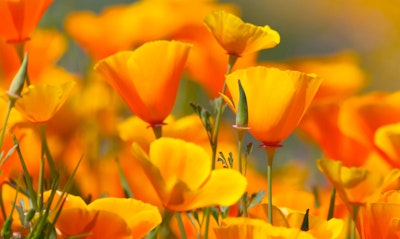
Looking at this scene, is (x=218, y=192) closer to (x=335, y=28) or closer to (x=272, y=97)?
(x=272, y=97)

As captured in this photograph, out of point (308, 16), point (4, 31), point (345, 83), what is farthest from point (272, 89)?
point (308, 16)

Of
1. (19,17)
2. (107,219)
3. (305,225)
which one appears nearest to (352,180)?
(305,225)

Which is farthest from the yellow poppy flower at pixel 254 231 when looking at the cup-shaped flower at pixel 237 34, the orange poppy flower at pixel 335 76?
the orange poppy flower at pixel 335 76

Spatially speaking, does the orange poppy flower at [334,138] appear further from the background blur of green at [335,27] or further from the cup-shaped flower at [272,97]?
the background blur of green at [335,27]

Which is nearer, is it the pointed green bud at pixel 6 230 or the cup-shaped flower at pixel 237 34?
the pointed green bud at pixel 6 230

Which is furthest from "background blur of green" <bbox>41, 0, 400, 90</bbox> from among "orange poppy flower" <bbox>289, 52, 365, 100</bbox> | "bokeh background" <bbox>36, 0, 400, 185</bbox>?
Answer: "orange poppy flower" <bbox>289, 52, 365, 100</bbox>

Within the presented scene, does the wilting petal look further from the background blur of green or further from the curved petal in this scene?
the background blur of green
